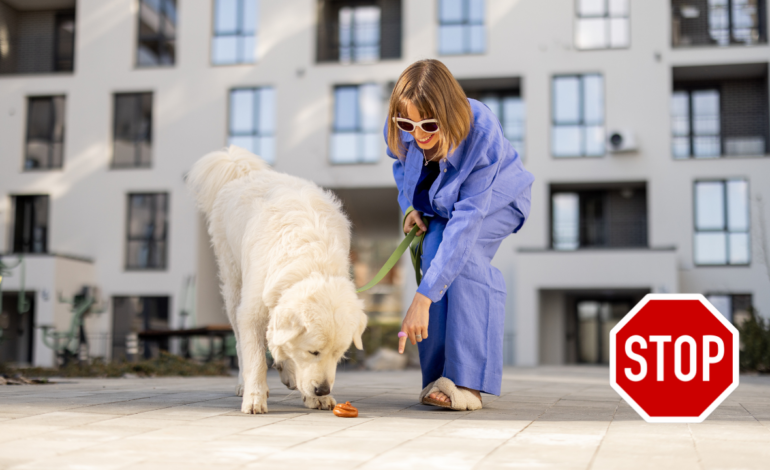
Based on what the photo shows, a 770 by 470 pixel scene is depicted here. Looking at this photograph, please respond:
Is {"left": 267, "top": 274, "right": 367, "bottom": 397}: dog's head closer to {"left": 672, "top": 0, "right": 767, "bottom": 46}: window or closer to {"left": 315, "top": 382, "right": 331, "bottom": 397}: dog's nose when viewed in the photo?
{"left": 315, "top": 382, "right": 331, "bottom": 397}: dog's nose

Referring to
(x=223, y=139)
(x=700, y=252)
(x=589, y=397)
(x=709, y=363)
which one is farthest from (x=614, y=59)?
(x=709, y=363)

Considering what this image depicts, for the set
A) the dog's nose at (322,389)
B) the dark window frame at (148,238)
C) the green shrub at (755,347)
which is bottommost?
the green shrub at (755,347)

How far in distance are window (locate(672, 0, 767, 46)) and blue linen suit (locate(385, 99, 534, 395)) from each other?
19983 millimetres

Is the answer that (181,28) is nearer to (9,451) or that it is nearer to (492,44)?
(492,44)

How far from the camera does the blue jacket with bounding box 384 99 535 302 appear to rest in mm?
4207

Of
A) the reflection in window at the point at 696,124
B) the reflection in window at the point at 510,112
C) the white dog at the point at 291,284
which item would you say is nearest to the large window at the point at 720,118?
the reflection in window at the point at 696,124

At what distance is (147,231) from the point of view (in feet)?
78.0

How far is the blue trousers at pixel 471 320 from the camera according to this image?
4.52 metres

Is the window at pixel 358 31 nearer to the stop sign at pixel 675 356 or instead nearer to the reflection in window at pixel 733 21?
the reflection in window at pixel 733 21

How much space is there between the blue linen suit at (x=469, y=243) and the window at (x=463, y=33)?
18.1 metres

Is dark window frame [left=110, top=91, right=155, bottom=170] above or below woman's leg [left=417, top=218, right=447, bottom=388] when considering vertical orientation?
above

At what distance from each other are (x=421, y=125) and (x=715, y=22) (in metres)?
21.4

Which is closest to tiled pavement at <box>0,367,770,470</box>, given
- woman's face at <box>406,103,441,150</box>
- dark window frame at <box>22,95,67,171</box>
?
woman's face at <box>406,103,441,150</box>

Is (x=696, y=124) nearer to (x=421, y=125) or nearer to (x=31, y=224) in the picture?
(x=31, y=224)
